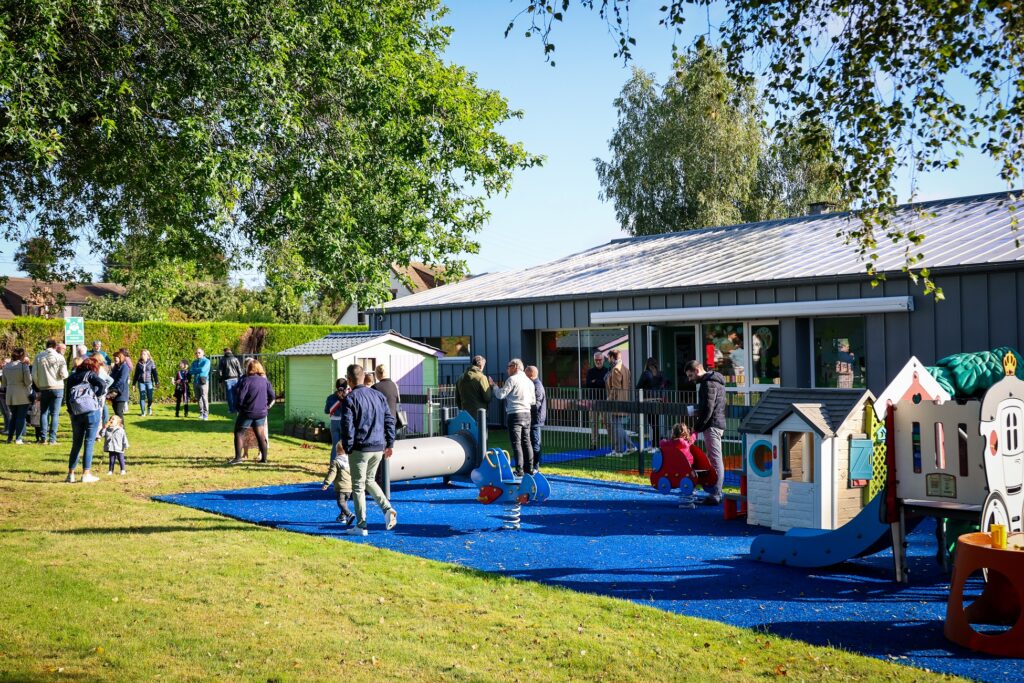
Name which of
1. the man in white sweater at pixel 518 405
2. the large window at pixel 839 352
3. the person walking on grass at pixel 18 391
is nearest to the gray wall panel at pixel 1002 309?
the large window at pixel 839 352

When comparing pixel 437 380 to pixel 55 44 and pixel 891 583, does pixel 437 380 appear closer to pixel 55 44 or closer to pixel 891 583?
pixel 55 44

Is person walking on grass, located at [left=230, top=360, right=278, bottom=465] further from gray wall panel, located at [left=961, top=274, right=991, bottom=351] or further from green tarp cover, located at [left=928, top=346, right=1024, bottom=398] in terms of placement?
gray wall panel, located at [left=961, top=274, right=991, bottom=351]

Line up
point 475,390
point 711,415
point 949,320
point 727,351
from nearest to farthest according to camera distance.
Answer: point 711,415 → point 949,320 → point 475,390 → point 727,351

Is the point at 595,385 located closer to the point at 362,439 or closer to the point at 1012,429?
the point at 362,439

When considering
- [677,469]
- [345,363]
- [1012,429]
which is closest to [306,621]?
[1012,429]

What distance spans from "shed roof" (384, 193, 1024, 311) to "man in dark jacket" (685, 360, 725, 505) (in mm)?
3661

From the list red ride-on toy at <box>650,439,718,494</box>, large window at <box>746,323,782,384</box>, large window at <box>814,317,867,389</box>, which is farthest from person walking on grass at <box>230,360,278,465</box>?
large window at <box>814,317,867,389</box>

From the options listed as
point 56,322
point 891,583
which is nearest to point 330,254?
point 891,583

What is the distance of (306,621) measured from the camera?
6551mm

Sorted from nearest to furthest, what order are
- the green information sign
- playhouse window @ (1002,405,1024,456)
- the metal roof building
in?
1. playhouse window @ (1002,405,1024,456)
2. the metal roof building
3. the green information sign

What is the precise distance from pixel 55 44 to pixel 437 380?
39.3ft

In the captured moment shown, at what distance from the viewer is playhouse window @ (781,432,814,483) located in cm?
984

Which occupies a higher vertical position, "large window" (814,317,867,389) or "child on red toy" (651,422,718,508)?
"large window" (814,317,867,389)

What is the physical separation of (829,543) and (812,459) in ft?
5.50
